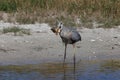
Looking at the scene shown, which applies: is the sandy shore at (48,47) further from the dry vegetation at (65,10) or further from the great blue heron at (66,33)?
the dry vegetation at (65,10)

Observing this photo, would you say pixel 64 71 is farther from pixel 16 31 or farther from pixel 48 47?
pixel 16 31

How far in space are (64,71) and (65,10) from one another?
16.5ft

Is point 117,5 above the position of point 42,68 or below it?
above

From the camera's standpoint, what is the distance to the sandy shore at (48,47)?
35.7 ft

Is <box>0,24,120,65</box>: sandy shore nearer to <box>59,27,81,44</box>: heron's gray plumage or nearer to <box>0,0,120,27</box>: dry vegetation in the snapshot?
<box>59,27,81,44</box>: heron's gray plumage

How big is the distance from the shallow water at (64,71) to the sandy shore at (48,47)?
41 cm

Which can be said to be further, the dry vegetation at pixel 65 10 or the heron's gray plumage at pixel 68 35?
the dry vegetation at pixel 65 10

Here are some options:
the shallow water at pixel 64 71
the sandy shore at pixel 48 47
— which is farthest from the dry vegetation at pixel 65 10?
the shallow water at pixel 64 71

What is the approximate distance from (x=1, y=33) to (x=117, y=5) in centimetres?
408

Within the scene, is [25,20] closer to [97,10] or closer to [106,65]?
[97,10]

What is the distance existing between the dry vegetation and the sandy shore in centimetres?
91

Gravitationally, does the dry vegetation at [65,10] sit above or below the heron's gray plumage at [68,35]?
above

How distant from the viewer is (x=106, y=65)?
10.5 metres

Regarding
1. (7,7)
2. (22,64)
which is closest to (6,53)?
(22,64)
